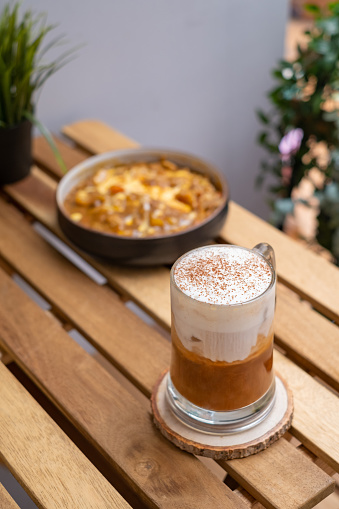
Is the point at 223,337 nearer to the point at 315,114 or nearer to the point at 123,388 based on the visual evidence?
the point at 123,388

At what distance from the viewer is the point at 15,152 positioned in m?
1.27

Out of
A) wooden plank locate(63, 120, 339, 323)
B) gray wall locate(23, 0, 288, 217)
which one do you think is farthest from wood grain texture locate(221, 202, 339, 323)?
gray wall locate(23, 0, 288, 217)

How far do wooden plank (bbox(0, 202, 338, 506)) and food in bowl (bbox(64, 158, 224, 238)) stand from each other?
94 millimetres

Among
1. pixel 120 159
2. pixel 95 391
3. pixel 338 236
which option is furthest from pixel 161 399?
pixel 338 236

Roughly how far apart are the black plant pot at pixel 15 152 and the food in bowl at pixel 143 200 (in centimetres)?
17

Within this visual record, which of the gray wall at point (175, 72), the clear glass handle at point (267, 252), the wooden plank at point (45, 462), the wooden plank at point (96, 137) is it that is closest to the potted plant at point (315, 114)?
the gray wall at point (175, 72)

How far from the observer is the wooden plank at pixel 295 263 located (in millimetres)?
1001

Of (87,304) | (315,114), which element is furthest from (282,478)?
(315,114)

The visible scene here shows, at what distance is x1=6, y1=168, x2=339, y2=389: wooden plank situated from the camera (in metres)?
0.89

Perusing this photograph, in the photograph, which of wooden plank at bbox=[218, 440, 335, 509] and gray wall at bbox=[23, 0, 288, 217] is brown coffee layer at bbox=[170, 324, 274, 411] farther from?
gray wall at bbox=[23, 0, 288, 217]

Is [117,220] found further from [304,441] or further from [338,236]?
[338,236]

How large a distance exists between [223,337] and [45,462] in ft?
0.87

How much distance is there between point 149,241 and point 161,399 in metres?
0.28

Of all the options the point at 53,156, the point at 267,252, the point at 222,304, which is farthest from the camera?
the point at 53,156
